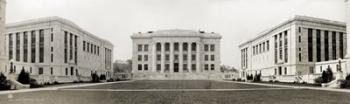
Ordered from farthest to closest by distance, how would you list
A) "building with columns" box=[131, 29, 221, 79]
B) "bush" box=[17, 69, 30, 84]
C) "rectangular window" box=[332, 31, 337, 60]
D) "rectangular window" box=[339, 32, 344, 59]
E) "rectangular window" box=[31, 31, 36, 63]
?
"building with columns" box=[131, 29, 221, 79] < "rectangular window" box=[339, 32, 344, 59] < "rectangular window" box=[31, 31, 36, 63] < "rectangular window" box=[332, 31, 337, 60] < "bush" box=[17, 69, 30, 84]

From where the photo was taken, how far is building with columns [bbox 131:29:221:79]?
129 metres

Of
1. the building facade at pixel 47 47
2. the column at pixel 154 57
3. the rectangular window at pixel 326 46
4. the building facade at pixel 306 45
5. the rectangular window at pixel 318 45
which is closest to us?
the building facade at pixel 306 45

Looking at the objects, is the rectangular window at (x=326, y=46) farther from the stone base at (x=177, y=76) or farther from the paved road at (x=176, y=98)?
the paved road at (x=176, y=98)

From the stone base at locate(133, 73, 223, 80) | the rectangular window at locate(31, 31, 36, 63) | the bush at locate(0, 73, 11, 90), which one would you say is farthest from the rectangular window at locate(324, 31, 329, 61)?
the rectangular window at locate(31, 31, 36, 63)

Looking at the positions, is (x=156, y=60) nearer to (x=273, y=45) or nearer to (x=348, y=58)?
(x=273, y=45)

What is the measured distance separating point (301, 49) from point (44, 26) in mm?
57173

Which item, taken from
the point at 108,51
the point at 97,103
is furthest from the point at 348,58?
the point at 108,51

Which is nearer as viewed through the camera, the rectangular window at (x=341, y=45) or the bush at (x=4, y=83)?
the bush at (x=4, y=83)

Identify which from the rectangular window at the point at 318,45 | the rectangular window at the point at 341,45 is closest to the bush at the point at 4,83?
the rectangular window at the point at 318,45

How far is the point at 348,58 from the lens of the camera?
49.5 metres

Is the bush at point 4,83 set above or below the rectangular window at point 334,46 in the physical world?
below

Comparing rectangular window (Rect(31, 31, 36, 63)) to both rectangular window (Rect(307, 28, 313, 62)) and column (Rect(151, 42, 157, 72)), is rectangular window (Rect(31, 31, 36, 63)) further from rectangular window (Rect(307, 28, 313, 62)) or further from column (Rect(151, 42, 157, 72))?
rectangular window (Rect(307, 28, 313, 62))

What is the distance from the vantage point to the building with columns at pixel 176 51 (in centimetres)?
12862

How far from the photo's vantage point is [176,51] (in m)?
131
